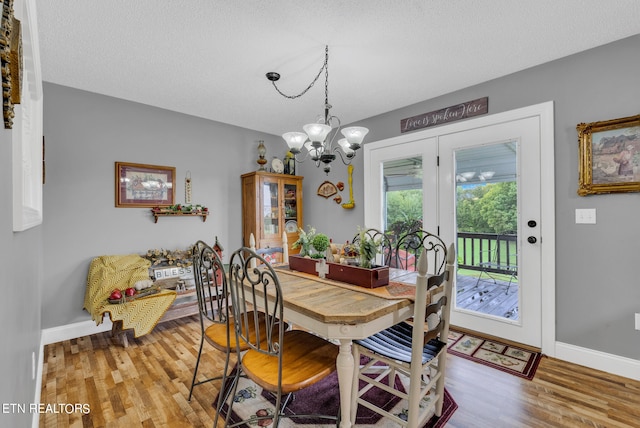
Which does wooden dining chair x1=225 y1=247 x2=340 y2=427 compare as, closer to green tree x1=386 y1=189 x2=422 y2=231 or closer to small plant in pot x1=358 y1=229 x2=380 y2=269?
small plant in pot x1=358 y1=229 x2=380 y2=269

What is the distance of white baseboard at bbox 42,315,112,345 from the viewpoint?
2.83 meters

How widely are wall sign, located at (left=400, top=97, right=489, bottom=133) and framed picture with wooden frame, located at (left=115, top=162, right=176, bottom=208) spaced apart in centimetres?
287

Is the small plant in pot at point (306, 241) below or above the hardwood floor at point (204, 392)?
above

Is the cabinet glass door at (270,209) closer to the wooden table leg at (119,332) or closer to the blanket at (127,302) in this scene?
the blanket at (127,302)

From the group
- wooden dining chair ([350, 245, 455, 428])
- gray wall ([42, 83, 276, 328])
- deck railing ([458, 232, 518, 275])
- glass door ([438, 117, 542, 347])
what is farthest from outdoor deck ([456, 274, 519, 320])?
gray wall ([42, 83, 276, 328])

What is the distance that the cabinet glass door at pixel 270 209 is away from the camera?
13.5 feet

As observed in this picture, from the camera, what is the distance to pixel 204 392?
80.4 inches

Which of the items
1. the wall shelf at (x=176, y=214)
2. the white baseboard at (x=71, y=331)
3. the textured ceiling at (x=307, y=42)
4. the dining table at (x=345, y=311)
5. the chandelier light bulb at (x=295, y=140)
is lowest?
the white baseboard at (x=71, y=331)

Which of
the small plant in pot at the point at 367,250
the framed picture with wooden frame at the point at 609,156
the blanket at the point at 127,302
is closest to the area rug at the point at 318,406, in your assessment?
the small plant in pot at the point at 367,250

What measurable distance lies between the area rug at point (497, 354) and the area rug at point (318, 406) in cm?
62

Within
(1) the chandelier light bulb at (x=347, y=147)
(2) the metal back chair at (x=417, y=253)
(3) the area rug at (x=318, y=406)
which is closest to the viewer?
(3) the area rug at (x=318, y=406)

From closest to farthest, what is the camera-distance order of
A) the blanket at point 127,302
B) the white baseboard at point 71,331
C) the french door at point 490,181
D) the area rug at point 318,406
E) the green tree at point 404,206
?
the area rug at point 318,406 → the french door at point 490,181 → the blanket at point 127,302 → the white baseboard at point 71,331 → the green tree at point 404,206

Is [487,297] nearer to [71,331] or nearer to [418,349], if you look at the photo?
[418,349]

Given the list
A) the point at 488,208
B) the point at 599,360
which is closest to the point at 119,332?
the point at 488,208
